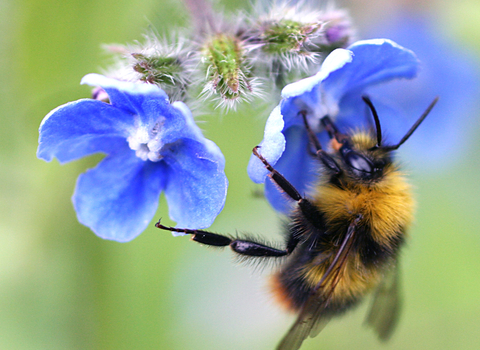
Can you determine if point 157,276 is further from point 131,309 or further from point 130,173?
point 130,173

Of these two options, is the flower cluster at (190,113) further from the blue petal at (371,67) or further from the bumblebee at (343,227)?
the bumblebee at (343,227)

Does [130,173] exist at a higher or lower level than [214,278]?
higher

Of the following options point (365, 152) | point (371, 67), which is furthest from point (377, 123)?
point (371, 67)

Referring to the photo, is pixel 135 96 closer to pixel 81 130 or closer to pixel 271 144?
pixel 81 130

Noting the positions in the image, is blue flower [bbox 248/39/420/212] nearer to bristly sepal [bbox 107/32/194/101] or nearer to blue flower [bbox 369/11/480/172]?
bristly sepal [bbox 107/32/194/101]

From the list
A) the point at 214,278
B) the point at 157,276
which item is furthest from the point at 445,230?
the point at 157,276

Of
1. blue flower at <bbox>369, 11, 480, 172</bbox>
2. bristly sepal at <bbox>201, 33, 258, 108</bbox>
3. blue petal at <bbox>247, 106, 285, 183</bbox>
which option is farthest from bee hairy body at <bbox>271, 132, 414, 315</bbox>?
blue flower at <bbox>369, 11, 480, 172</bbox>
